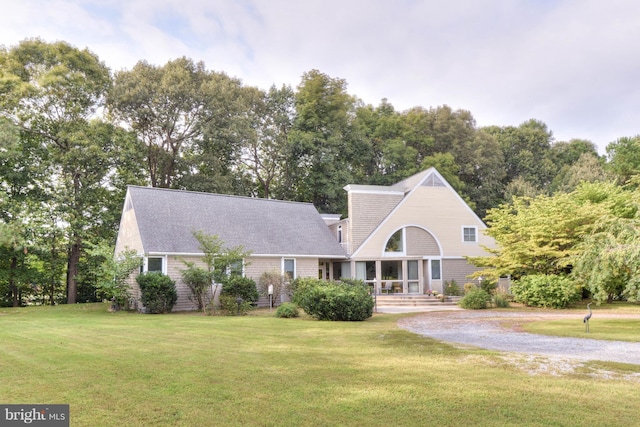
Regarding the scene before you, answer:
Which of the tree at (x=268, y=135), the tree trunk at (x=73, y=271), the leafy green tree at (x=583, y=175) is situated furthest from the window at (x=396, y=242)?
the tree trunk at (x=73, y=271)

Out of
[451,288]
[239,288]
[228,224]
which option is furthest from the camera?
[451,288]

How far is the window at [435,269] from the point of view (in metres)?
26.8

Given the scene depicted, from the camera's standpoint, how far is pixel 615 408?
5180 mm

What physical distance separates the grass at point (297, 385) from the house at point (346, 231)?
42.0 ft

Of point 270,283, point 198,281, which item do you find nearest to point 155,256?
point 198,281

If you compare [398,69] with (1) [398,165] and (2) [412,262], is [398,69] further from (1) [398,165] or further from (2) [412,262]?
(1) [398,165]

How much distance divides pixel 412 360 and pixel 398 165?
33.1 metres

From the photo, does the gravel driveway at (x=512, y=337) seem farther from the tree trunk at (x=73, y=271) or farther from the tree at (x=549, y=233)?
the tree trunk at (x=73, y=271)

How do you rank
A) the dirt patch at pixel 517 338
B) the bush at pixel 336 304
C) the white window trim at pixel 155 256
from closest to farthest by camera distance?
the dirt patch at pixel 517 338
the bush at pixel 336 304
the white window trim at pixel 155 256

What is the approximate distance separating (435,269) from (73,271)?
73.5 ft

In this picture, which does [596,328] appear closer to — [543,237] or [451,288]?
[543,237]

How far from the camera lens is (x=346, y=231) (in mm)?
27234

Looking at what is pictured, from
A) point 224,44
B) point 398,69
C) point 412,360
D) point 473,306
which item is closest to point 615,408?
point 412,360

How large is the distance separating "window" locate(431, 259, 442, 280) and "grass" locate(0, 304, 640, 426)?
17261 millimetres
